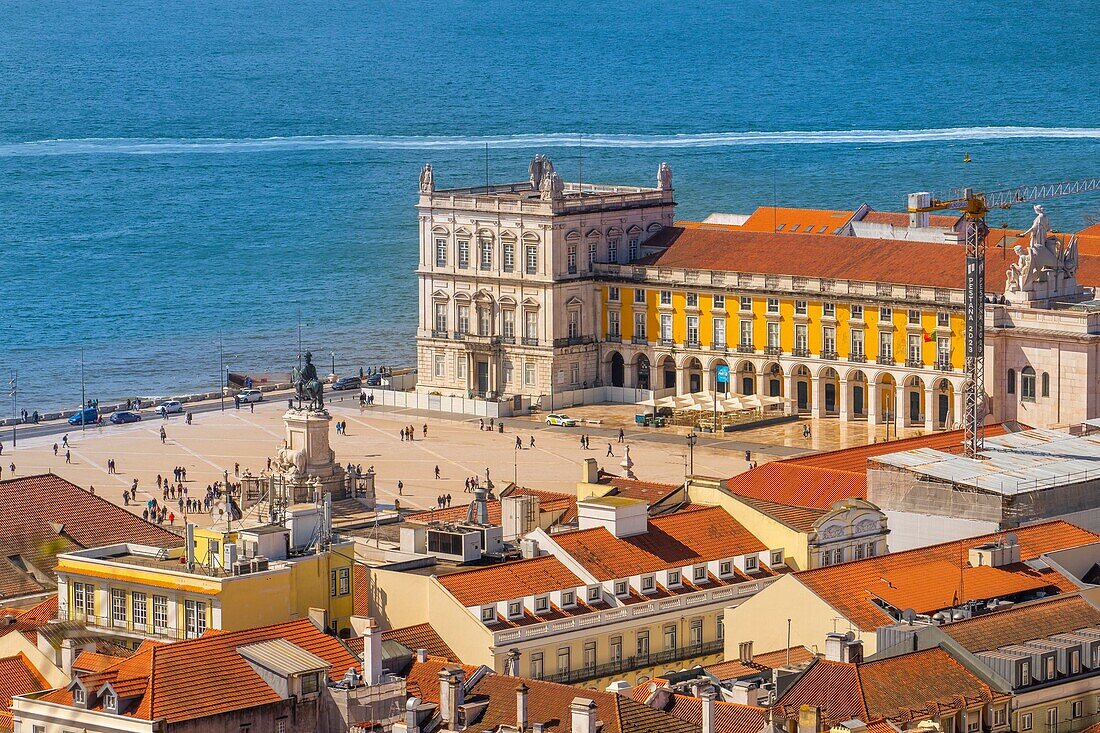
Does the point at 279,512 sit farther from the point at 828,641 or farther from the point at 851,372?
the point at 851,372

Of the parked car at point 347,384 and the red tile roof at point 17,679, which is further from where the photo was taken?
the parked car at point 347,384

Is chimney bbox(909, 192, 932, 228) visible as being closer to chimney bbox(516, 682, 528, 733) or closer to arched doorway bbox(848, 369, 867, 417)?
arched doorway bbox(848, 369, 867, 417)

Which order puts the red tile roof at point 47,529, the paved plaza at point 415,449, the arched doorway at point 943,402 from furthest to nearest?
the arched doorway at point 943,402, the paved plaza at point 415,449, the red tile roof at point 47,529

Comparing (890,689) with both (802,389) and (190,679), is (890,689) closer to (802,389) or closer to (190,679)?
(190,679)

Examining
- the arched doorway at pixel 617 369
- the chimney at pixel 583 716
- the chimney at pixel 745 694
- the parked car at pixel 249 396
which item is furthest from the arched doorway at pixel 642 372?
the chimney at pixel 583 716

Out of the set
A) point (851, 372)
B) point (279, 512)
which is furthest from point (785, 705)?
point (851, 372)

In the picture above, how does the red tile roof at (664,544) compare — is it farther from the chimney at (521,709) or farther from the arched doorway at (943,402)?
the arched doorway at (943,402)
